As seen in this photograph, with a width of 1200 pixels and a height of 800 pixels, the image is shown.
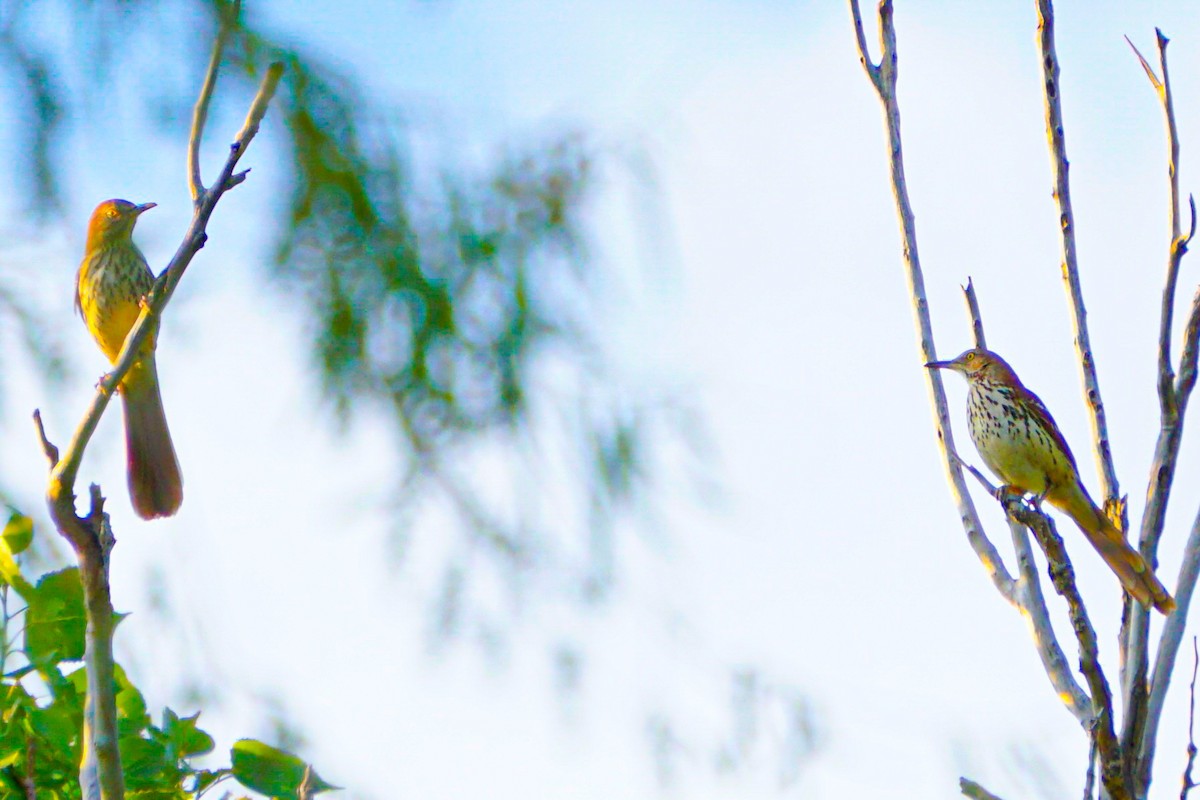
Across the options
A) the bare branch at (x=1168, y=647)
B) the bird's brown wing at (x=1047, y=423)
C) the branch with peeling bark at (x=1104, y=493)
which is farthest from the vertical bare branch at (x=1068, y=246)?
the bird's brown wing at (x=1047, y=423)

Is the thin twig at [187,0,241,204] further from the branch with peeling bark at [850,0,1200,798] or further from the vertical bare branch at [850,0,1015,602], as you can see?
the vertical bare branch at [850,0,1015,602]

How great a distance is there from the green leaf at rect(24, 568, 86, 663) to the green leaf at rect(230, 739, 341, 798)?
1.08 feet

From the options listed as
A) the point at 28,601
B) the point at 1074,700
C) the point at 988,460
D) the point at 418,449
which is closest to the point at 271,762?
the point at 28,601

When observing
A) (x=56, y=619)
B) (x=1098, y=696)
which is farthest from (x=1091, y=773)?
(x=56, y=619)

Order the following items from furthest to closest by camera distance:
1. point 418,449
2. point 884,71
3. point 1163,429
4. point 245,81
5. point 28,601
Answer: point 884,71
point 1163,429
point 28,601
point 418,449
point 245,81

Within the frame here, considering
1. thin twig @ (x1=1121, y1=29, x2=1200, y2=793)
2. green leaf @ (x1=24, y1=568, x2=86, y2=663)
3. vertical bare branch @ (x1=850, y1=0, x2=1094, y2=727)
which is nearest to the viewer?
green leaf @ (x1=24, y1=568, x2=86, y2=663)

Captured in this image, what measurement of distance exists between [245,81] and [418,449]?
0.41 meters

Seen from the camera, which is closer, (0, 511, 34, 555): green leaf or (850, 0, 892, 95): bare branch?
(0, 511, 34, 555): green leaf

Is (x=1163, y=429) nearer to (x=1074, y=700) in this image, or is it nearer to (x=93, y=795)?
(x=1074, y=700)

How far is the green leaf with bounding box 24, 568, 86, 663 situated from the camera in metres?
1.81

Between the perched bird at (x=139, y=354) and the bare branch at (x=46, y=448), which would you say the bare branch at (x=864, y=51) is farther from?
the bare branch at (x=46, y=448)

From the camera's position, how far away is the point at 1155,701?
10.1 feet

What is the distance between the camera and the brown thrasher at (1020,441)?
18.8 ft

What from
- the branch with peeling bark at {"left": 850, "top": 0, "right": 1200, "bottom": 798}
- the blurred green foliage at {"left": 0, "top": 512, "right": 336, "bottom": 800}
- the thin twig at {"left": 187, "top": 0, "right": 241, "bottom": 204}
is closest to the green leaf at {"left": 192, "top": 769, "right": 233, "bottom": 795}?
the blurred green foliage at {"left": 0, "top": 512, "right": 336, "bottom": 800}
